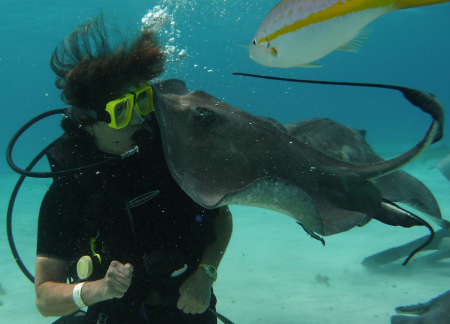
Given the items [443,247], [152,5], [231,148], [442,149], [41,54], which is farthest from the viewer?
[41,54]

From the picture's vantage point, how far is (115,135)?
2.25 meters

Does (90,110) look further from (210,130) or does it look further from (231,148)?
(231,148)

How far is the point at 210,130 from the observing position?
1784 millimetres

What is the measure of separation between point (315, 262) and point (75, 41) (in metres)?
7.29

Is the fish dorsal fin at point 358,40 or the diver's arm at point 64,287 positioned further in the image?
the fish dorsal fin at point 358,40

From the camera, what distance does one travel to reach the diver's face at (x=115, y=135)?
87.3 inches

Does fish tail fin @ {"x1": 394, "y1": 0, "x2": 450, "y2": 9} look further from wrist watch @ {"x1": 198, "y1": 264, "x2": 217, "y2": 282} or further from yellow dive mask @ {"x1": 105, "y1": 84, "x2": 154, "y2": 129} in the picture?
wrist watch @ {"x1": 198, "y1": 264, "x2": 217, "y2": 282}

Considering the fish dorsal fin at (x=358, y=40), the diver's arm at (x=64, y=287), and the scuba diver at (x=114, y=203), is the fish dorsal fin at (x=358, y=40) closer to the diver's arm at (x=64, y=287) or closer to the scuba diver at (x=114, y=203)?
the scuba diver at (x=114, y=203)

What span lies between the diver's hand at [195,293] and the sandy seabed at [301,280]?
3209 millimetres

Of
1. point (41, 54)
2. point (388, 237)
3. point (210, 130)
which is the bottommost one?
point (388, 237)

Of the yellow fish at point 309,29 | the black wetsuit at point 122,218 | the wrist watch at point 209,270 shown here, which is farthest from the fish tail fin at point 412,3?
the wrist watch at point 209,270

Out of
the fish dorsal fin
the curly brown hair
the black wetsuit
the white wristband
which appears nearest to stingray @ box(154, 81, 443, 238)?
the curly brown hair

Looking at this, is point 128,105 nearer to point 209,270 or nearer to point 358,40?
point 209,270

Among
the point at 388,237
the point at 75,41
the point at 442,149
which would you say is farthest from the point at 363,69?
the point at 75,41
